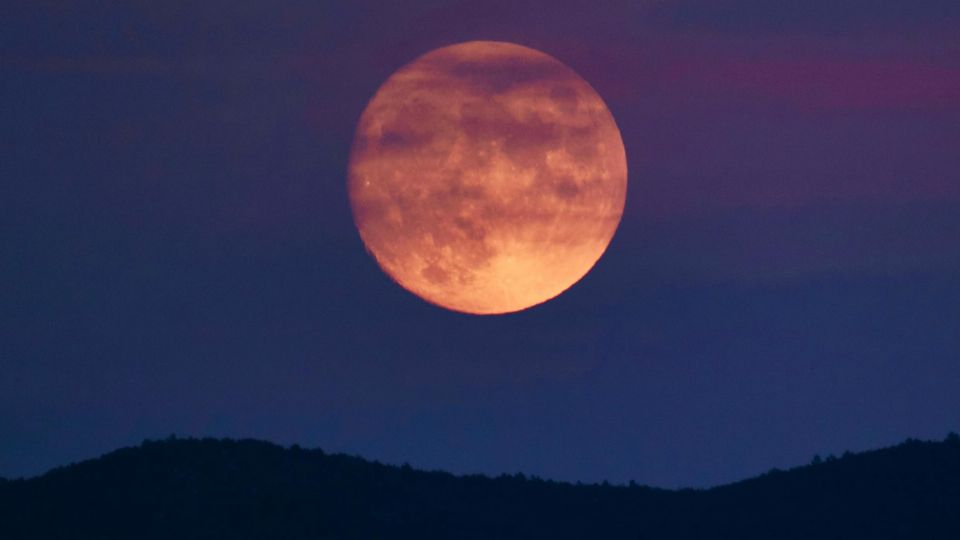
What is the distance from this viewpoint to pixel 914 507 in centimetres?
5334

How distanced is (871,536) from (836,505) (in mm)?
2571

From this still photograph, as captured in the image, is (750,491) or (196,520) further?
(750,491)

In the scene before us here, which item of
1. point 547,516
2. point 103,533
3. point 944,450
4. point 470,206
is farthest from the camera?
point 944,450

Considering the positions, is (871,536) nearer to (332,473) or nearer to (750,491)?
(750,491)

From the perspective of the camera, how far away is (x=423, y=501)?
179 feet

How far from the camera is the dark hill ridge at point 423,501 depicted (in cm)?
5159

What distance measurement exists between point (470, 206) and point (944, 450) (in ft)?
82.8

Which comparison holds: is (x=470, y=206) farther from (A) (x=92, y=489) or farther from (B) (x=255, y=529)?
(A) (x=92, y=489)

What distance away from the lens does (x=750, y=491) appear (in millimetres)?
56094

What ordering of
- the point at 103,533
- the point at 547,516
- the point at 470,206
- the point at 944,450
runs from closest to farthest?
the point at 470,206
the point at 103,533
the point at 547,516
the point at 944,450

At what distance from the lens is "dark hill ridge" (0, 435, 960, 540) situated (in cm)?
5159

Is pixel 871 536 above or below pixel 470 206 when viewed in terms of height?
below

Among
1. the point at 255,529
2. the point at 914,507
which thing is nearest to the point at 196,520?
the point at 255,529

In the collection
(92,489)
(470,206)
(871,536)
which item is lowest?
(871,536)
